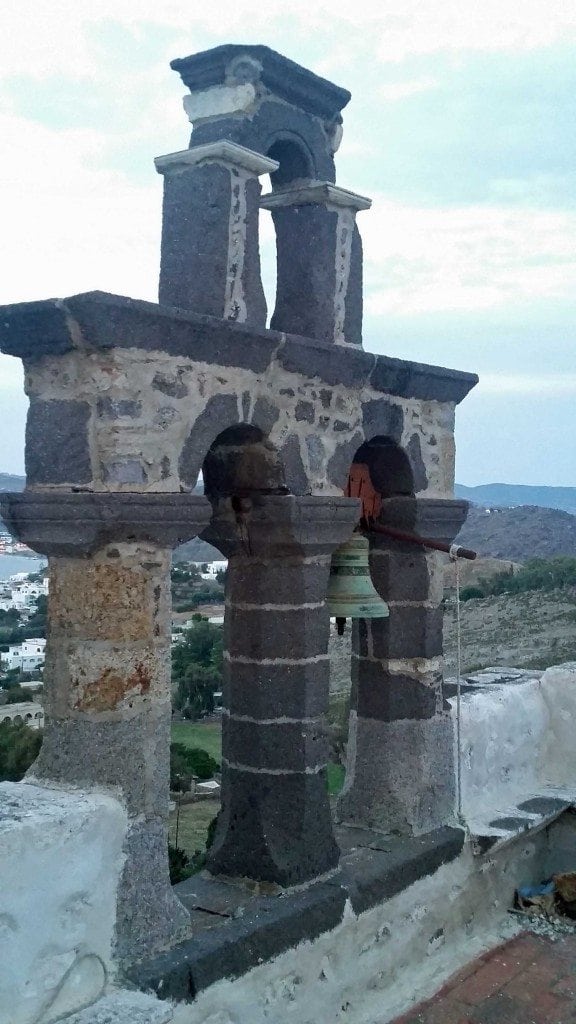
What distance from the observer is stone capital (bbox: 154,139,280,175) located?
361 cm

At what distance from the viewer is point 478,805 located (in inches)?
200

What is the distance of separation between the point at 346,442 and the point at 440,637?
122cm

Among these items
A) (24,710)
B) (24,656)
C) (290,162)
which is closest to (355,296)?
(290,162)

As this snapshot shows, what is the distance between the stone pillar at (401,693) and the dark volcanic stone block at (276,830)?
71cm

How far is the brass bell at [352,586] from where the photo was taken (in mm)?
4270

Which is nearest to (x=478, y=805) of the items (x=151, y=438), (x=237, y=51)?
(x=151, y=438)

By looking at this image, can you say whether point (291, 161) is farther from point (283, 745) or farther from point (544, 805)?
point (544, 805)

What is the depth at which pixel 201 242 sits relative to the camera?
369cm

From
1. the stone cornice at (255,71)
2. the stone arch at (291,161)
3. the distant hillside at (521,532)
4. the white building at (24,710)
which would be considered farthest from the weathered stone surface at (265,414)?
the distant hillside at (521,532)

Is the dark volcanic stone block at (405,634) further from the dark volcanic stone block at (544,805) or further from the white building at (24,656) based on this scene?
the white building at (24,656)

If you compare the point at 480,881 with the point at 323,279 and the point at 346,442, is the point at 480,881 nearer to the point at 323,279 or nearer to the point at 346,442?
the point at 346,442

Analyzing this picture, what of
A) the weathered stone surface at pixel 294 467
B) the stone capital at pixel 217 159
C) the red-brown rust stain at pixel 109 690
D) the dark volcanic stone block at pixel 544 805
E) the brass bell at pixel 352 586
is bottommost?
the dark volcanic stone block at pixel 544 805

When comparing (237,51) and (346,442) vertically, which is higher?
(237,51)

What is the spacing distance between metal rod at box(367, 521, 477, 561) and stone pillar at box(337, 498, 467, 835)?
0.06 m
